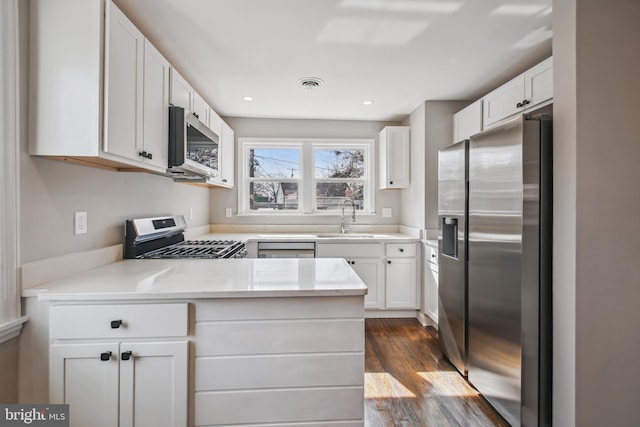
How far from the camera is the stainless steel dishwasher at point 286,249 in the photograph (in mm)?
3213

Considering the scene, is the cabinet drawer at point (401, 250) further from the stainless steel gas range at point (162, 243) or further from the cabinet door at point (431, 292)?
the stainless steel gas range at point (162, 243)

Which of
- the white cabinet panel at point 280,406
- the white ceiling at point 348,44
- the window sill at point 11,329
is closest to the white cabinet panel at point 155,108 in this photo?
the white ceiling at point 348,44

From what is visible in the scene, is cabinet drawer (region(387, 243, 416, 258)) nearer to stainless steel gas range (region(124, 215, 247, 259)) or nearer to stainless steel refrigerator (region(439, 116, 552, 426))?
stainless steel refrigerator (region(439, 116, 552, 426))

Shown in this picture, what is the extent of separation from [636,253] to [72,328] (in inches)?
101

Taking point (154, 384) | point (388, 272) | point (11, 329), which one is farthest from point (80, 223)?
point (388, 272)

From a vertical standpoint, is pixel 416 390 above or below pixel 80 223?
below

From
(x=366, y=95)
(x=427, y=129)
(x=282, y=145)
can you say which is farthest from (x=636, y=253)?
(x=282, y=145)

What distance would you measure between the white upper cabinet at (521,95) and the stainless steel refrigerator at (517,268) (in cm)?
63

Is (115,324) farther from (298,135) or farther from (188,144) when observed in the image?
(298,135)

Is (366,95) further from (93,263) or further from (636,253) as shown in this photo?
(93,263)
